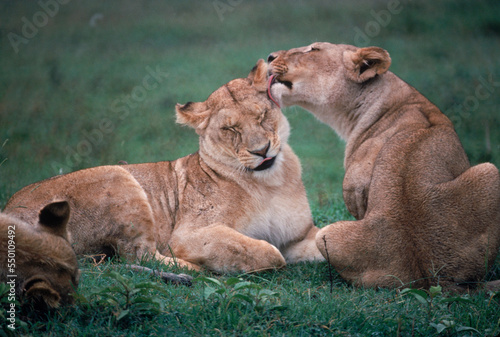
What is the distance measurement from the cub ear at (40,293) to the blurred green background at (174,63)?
602 centimetres

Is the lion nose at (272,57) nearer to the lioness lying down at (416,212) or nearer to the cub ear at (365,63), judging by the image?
the cub ear at (365,63)

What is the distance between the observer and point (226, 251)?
13.8 feet

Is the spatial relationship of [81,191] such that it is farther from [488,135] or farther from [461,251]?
[488,135]

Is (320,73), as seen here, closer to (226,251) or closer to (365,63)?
(365,63)

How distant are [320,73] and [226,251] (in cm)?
186

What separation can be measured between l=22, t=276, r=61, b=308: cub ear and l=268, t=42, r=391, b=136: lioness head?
2.72 metres

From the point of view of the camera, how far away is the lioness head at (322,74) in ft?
16.2

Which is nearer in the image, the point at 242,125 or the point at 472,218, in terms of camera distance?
the point at 472,218

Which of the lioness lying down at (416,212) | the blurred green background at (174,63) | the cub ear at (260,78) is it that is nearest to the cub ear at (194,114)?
the cub ear at (260,78)

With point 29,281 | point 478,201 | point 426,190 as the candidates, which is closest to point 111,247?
point 29,281

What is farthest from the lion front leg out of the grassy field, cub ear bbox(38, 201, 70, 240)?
cub ear bbox(38, 201, 70, 240)

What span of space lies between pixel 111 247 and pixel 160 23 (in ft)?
33.1

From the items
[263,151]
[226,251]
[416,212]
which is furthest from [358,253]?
[263,151]

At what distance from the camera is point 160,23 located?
44.3ft
